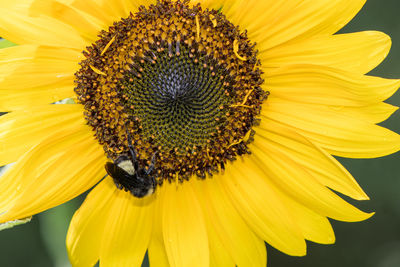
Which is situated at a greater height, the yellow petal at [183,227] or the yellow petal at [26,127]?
the yellow petal at [26,127]

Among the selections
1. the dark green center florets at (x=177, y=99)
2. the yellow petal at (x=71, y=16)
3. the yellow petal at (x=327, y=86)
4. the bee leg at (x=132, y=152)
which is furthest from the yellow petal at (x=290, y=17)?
the bee leg at (x=132, y=152)

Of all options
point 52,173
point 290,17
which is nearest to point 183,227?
point 52,173

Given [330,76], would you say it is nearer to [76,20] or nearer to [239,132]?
[239,132]

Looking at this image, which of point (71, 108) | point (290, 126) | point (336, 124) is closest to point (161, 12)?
point (71, 108)

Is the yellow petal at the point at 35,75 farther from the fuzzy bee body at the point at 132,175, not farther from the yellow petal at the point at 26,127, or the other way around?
the fuzzy bee body at the point at 132,175

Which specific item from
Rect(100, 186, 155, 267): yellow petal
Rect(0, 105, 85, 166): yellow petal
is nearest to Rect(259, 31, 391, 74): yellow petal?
Rect(100, 186, 155, 267): yellow petal

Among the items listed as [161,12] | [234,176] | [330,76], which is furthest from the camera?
[234,176]

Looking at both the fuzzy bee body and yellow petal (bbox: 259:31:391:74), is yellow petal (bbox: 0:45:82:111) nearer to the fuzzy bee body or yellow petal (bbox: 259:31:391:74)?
the fuzzy bee body

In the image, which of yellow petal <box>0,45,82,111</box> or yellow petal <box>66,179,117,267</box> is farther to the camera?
yellow petal <box>66,179,117,267</box>
